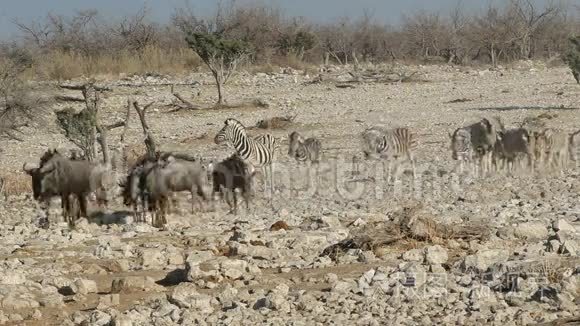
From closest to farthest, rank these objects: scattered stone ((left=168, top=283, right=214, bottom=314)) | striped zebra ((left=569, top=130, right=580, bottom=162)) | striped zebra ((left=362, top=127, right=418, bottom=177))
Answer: scattered stone ((left=168, top=283, right=214, bottom=314)), striped zebra ((left=569, top=130, right=580, bottom=162)), striped zebra ((left=362, top=127, right=418, bottom=177))

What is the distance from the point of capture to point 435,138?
64.2 ft

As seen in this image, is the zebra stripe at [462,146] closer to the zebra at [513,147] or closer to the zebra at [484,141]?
the zebra at [484,141]

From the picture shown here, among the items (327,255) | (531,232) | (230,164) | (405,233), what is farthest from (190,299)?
(230,164)

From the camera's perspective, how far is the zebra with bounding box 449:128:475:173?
52.3 ft

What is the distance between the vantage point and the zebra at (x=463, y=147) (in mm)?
15930

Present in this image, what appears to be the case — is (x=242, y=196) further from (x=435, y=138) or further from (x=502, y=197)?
(x=435, y=138)

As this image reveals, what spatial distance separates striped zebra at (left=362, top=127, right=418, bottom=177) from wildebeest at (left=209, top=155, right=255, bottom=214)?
3873 mm

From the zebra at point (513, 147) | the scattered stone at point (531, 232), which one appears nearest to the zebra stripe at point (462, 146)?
the zebra at point (513, 147)

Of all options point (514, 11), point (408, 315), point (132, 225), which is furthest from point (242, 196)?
point (514, 11)

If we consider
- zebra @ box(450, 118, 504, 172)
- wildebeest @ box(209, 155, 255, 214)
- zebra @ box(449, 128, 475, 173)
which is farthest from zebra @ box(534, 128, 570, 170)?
wildebeest @ box(209, 155, 255, 214)

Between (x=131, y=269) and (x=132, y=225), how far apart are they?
258 cm

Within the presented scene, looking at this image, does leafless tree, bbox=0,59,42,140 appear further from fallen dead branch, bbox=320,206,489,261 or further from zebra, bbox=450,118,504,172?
fallen dead branch, bbox=320,206,489,261

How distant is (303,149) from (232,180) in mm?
4653

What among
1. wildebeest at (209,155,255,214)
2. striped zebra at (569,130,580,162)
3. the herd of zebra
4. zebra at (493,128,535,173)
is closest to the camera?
the herd of zebra
